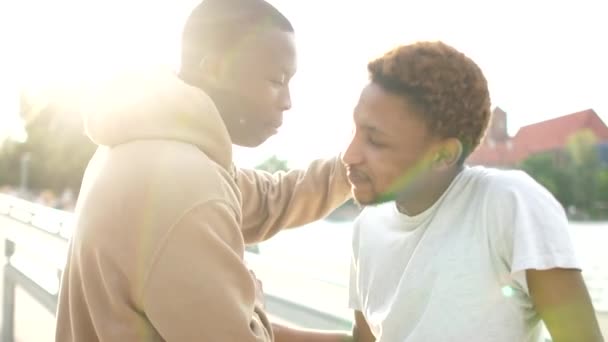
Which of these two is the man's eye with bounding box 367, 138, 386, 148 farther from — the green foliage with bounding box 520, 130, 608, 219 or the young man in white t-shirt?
the green foliage with bounding box 520, 130, 608, 219

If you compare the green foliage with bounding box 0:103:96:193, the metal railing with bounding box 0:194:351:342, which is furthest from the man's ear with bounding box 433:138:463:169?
the green foliage with bounding box 0:103:96:193

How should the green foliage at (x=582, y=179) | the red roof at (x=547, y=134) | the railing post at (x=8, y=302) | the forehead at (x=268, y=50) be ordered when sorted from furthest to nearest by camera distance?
the green foliage at (x=582, y=179) → the railing post at (x=8, y=302) → the red roof at (x=547, y=134) → the forehead at (x=268, y=50)

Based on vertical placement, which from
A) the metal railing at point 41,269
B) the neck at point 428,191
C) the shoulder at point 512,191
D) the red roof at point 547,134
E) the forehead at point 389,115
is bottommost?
the metal railing at point 41,269

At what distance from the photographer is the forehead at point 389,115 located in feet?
4.53

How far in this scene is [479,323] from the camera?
1.25 metres

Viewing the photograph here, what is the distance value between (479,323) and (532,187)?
10.5 inches

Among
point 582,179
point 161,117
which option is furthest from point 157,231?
point 582,179

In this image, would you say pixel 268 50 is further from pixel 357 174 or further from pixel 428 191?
pixel 428 191

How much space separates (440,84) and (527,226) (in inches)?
13.3

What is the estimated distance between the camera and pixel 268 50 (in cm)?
136

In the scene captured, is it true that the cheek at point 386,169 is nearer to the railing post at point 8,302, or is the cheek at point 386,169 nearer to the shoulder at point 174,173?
the shoulder at point 174,173

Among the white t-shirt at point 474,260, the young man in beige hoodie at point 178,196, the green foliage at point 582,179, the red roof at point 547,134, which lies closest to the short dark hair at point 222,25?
the young man in beige hoodie at point 178,196

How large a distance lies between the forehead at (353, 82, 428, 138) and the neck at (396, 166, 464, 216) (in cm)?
11

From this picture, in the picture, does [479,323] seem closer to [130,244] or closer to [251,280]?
[251,280]
